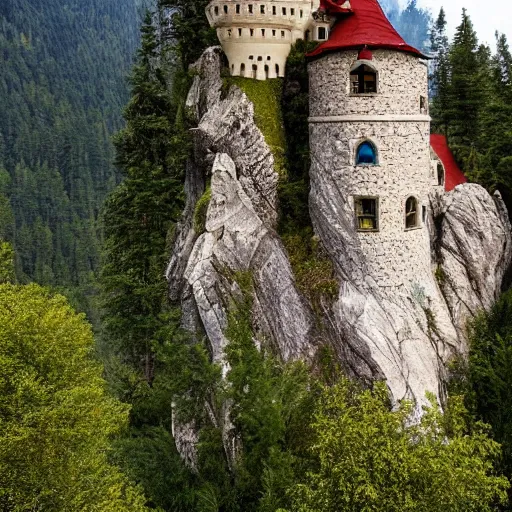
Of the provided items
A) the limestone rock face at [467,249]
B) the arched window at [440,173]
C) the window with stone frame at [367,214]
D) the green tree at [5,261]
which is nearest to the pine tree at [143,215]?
the green tree at [5,261]

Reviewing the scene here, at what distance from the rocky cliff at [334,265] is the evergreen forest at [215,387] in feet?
2.25

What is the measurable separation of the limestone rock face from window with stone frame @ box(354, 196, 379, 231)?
4864mm

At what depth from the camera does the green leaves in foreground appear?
663 inches

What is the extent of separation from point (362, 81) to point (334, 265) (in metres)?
8.28

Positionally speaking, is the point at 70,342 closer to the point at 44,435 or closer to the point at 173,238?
the point at 44,435

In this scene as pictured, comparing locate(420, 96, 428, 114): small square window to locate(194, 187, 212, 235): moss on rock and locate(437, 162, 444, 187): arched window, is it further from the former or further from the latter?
locate(194, 187, 212, 235): moss on rock

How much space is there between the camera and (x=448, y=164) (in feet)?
107

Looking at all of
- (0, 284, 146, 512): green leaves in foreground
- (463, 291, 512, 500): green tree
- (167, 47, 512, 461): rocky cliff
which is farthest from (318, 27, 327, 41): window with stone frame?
(0, 284, 146, 512): green leaves in foreground

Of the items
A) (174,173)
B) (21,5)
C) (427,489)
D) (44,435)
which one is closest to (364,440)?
(427,489)

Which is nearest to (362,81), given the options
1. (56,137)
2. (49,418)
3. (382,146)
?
(382,146)

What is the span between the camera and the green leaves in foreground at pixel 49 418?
55.2 feet

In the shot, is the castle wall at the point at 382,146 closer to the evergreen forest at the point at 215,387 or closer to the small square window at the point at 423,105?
the small square window at the point at 423,105

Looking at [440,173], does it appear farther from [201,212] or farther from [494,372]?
[201,212]

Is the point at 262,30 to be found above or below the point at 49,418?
above
